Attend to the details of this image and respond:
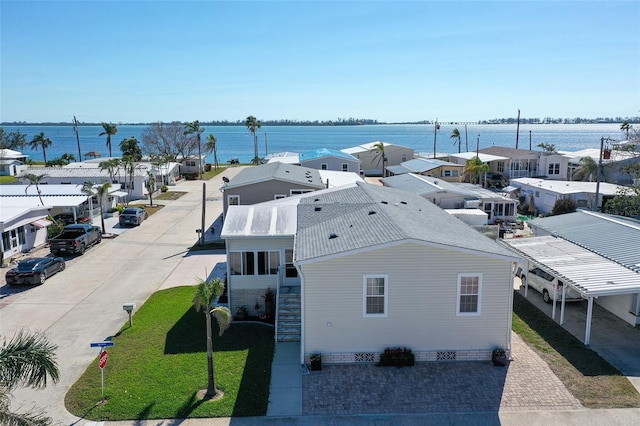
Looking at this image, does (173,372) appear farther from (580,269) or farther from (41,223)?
(41,223)

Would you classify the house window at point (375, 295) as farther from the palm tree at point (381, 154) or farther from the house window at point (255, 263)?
the palm tree at point (381, 154)

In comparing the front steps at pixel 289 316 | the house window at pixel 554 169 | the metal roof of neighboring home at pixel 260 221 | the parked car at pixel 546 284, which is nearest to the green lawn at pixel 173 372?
the front steps at pixel 289 316

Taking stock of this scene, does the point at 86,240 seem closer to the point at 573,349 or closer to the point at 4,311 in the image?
the point at 4,311

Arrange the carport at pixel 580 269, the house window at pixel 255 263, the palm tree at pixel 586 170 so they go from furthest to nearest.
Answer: the palm tree at pixel 586 170 → the house window at pixel 255 263 → the carport at pixel 580 269

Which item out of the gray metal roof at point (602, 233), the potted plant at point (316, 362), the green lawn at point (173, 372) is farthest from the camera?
the gray metal roof at point (602, 233)

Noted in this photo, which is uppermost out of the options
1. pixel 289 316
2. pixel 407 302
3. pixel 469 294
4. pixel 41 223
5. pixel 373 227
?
pixel 373 227

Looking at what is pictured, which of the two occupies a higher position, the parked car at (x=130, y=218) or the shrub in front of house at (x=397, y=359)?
the parked car at (x=130, y=218)

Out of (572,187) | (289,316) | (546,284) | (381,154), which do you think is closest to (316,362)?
(289,316)
